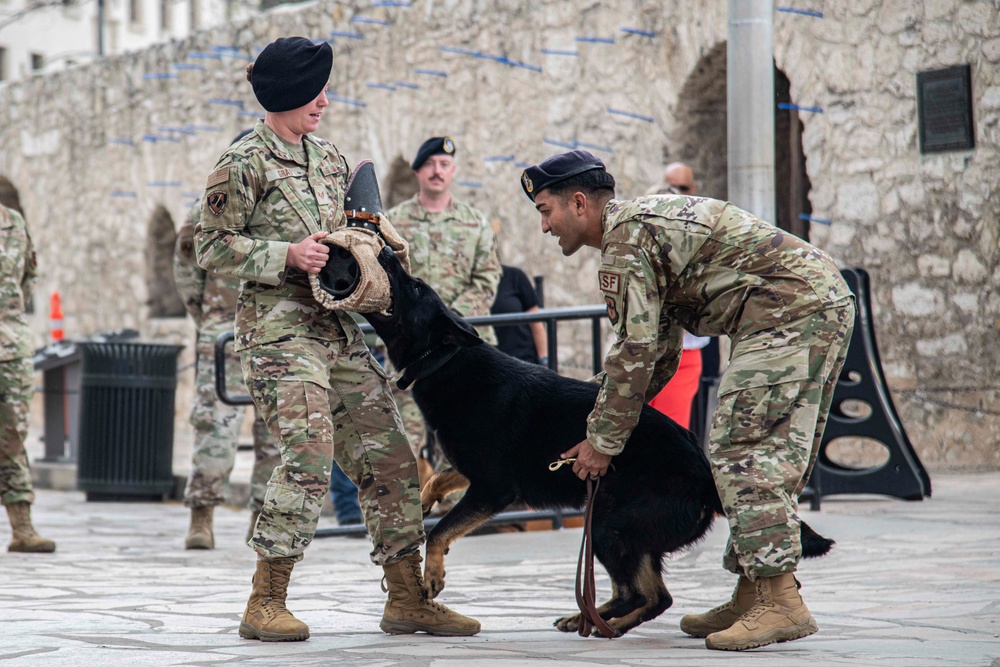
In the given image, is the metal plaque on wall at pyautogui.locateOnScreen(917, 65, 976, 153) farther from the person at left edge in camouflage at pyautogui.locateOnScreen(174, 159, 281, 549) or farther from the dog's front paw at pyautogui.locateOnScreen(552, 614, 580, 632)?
the dog's front paw at pyautogui.locateOnScreen(552, 614, 580, 632)

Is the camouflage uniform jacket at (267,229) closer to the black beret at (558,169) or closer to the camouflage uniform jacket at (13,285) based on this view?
the black beret at (558,169)

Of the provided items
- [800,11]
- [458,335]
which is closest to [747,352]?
[458,335]

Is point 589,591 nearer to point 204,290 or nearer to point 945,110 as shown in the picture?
point 204,290

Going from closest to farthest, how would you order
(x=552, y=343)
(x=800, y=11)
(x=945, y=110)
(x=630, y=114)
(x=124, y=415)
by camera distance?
(x=552, y=343), (x=945, y=110), (x=124, y=415), (x=800, y=11), (x=630, y=114)

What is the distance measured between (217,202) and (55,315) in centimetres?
1364

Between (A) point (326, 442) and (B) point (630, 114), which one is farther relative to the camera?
(B) point (630, 114)

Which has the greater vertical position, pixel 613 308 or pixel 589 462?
pixel 613 308

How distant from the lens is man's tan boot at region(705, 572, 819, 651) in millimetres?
3621

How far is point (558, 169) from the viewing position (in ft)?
12.7

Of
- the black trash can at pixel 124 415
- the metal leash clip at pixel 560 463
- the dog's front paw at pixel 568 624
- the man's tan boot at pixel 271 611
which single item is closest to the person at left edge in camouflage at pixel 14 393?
the black trash can at pixel 124 415

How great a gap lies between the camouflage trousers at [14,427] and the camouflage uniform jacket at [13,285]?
77 millimetres

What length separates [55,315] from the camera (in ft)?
55.5

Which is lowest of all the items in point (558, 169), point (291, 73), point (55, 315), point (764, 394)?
point (764, 394)

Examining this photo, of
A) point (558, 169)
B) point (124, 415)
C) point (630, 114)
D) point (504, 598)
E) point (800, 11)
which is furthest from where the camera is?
point (630, 114)
